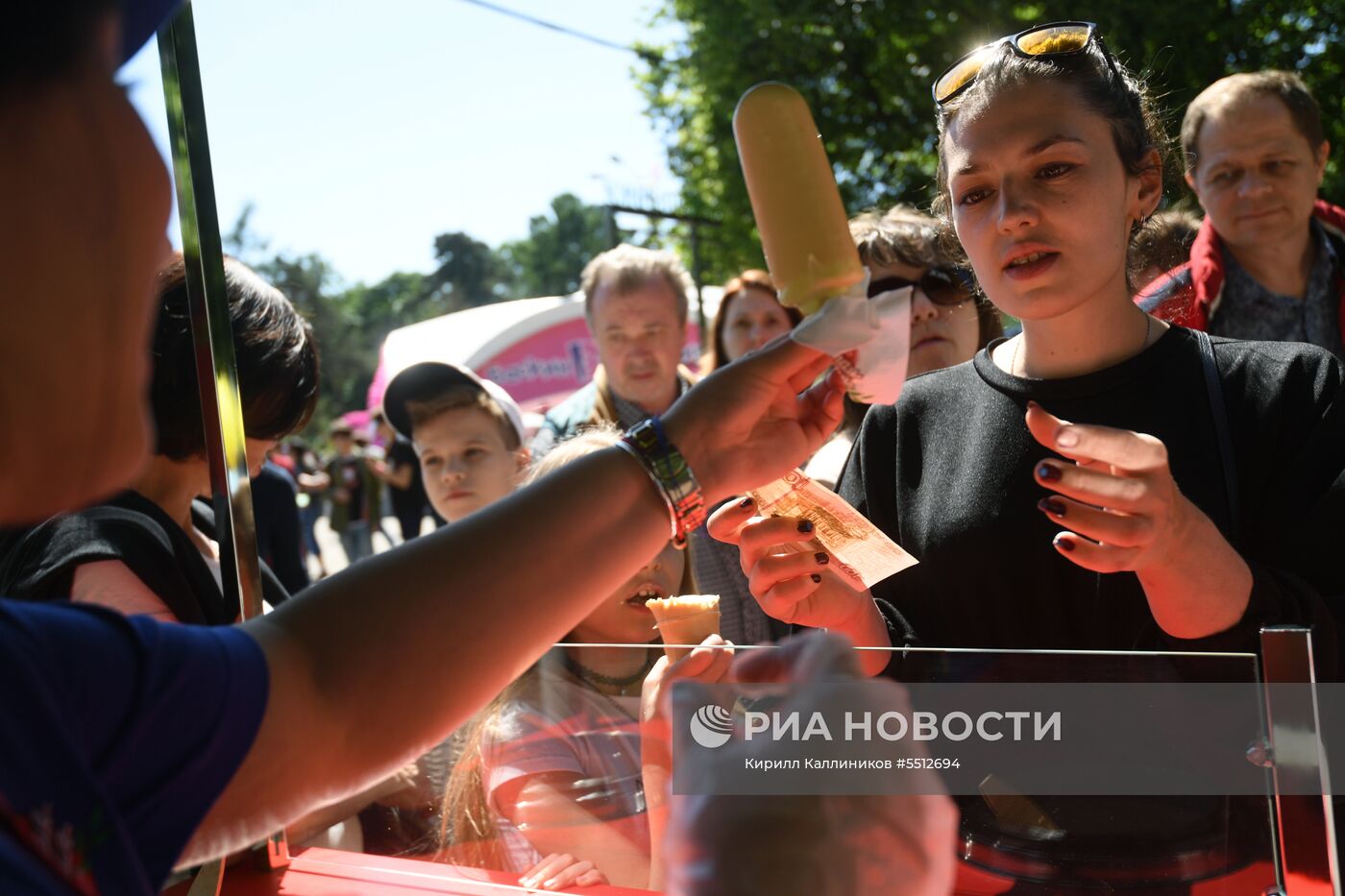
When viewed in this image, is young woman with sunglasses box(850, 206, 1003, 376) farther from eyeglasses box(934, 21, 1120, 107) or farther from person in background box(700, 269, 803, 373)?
eyeglasses box(934, 21, 1120, 107)

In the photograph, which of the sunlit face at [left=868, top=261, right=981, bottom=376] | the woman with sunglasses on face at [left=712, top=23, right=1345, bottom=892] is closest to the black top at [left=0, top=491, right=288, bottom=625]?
the woman with sunglasses on face at [left=712, top=23, right=1345, bottom=892]

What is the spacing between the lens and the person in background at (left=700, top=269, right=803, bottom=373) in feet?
12.3

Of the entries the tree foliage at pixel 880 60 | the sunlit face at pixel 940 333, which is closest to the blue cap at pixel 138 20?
the sunlit face at pixel 940 333

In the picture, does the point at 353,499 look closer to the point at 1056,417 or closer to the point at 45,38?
the point at 1056,417

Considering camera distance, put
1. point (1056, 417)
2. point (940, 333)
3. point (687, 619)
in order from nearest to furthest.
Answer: point (687, 619) < point (1056, 417) < point (940, 333)

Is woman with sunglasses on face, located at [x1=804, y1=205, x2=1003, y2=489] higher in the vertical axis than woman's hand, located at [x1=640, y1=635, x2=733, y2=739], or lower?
higher

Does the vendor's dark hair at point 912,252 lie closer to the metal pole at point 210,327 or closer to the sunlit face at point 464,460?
the sunlit face at point 464,460

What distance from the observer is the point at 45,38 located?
0.64m

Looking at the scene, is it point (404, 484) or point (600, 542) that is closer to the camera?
point (600, 542)

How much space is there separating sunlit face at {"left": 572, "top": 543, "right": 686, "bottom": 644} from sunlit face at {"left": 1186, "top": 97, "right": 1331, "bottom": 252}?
1.92 m

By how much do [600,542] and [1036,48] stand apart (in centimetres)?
104

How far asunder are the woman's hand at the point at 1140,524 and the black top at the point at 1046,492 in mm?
51

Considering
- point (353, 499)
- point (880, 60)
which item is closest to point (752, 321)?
point (353, 499)

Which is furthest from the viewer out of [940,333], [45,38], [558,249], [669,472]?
[558,249]
